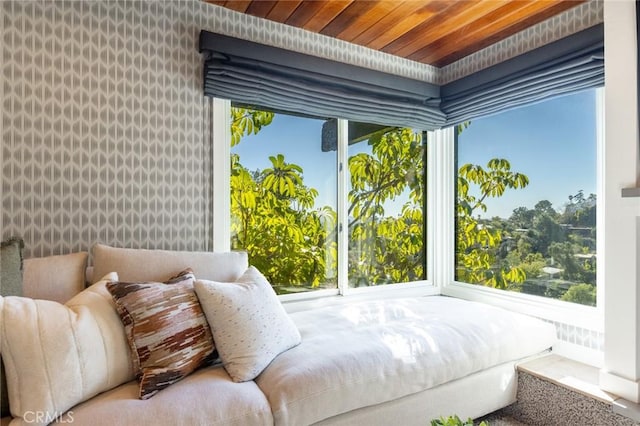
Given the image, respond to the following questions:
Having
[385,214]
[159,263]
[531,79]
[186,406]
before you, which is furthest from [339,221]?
[186,406]

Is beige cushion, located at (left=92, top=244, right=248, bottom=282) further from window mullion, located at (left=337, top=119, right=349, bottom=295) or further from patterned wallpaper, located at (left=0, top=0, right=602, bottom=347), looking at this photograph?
window mullion, located at (left=337, top=119, right=349, bottom=295)

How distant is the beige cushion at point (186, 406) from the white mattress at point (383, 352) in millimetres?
96

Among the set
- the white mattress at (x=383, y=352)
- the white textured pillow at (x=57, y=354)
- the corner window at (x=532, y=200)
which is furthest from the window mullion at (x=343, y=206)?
the white textured pillow at (x=57, y=354)

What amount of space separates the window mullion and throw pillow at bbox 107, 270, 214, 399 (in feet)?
4.31

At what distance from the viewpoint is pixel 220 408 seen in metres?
1.24

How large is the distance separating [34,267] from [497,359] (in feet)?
7.40

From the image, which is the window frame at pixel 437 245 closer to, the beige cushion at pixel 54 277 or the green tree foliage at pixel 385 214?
the green tree foliage at pixel 385 214

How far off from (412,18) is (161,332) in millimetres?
2165

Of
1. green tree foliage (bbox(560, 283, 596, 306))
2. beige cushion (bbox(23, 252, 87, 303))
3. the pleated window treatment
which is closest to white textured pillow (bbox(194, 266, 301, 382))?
beige cushion (bbox(23, 252, 87, 303))

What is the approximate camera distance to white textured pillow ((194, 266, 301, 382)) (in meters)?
1.44

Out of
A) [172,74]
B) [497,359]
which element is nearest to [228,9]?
[172,74]

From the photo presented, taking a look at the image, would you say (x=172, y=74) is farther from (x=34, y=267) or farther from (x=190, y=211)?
(x=34, y=267)

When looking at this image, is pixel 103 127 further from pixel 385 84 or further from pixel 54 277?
pixel 385 84

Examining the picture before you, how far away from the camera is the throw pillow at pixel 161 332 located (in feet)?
4.27
